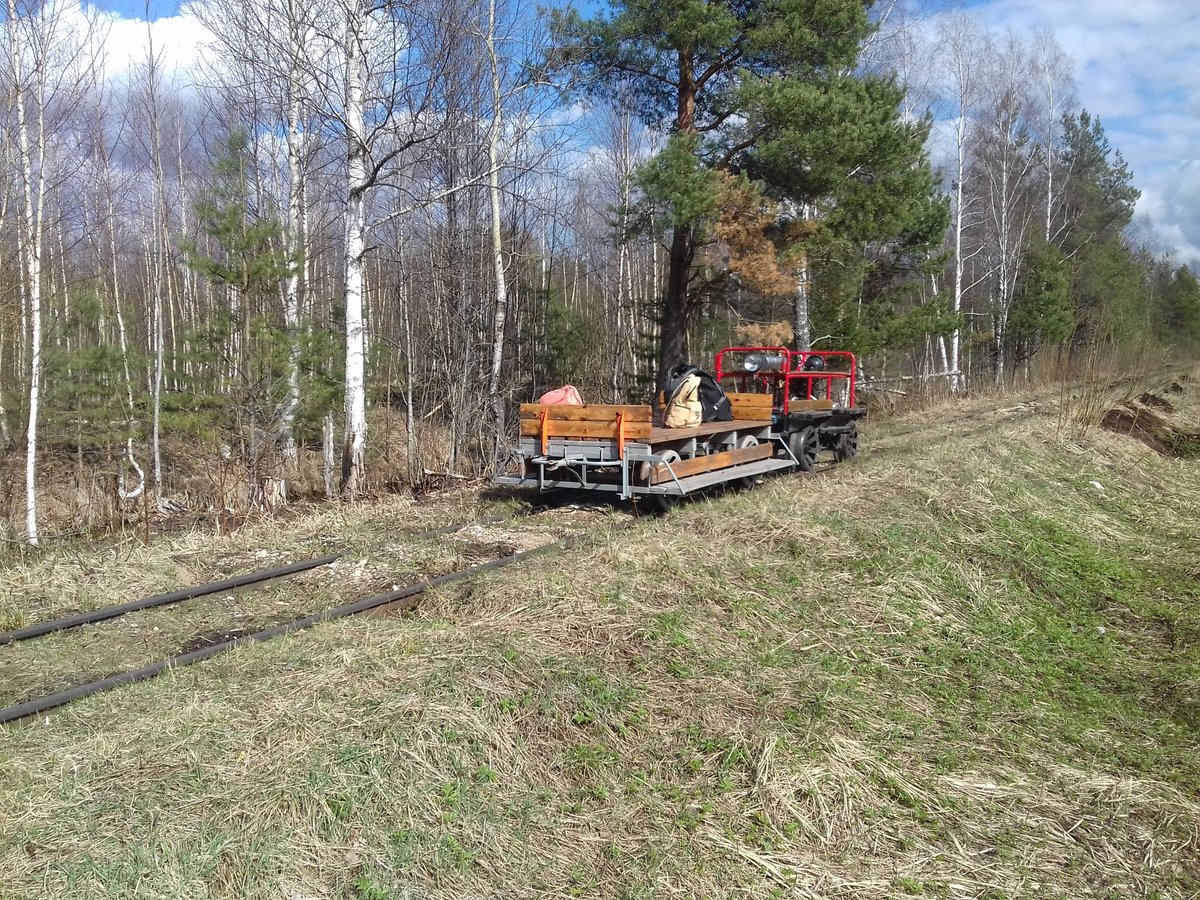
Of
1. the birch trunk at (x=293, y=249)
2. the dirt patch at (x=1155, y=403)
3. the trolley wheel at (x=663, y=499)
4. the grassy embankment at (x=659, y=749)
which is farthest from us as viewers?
the dirt patch at (x=1155, y=403)

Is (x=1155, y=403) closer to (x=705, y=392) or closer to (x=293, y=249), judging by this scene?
(x=705, y=392)

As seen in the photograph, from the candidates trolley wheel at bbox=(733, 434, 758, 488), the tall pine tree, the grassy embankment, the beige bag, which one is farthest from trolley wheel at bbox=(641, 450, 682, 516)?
the tall pine tree

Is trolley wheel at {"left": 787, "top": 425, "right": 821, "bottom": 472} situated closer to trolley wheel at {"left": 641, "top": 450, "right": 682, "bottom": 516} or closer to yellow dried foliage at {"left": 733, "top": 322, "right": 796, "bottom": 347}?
trolley wheel at {"left": 641, "top": 450, "right": 682, "bottom": 516}

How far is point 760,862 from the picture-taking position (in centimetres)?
346

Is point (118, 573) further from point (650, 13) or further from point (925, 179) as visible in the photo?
point (925, 179)

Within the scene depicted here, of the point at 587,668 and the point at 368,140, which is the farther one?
the point at 368,140

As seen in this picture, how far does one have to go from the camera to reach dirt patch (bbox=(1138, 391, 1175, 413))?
18375 millimetres

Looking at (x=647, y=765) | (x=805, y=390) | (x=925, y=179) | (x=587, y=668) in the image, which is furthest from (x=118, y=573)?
(x=925, y=179)

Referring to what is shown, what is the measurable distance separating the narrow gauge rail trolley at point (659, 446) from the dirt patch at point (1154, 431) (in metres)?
6.04

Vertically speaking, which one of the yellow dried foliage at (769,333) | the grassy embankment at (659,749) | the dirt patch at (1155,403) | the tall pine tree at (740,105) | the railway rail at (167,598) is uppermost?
the tall pine tree at (740,105)

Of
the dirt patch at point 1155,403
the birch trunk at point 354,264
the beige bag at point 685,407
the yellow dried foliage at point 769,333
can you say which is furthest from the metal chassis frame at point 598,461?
the dirt patch at point 1155,403

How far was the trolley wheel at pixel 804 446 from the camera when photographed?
1210 cm

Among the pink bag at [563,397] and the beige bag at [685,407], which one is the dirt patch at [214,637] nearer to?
the pink bag at [563,397]

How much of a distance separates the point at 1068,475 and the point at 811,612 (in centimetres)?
677
